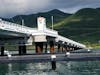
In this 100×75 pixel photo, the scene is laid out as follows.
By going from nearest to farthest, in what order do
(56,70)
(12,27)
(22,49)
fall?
(56,70), (12,27), (22,49)

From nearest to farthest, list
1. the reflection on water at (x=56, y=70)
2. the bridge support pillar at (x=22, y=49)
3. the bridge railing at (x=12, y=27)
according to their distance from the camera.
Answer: the reflection on water at (x=56, y=70) < the bridge railing at (x=12, y=27) < the bridge support pillar at (x=22, y=49)

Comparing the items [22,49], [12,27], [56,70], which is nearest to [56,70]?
[56,70]

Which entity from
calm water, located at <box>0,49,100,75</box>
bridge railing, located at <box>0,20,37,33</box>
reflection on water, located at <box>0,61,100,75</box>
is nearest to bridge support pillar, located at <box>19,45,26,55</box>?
bridge railing, located at <box>0,20,37,33</box>

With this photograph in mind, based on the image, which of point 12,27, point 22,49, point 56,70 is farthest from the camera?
point 22,49

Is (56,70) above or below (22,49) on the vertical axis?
below

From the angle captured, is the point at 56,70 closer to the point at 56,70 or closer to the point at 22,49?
the point at 56,70

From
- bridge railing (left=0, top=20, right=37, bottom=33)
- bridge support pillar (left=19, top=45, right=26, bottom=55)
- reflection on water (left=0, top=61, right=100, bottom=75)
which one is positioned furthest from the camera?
bridge support pillar (left=19, top=45, right=26, bottom=55)

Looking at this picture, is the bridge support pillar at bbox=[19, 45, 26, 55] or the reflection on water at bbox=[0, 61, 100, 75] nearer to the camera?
the reflection on water at bbox=[0, 61, 100, 75]

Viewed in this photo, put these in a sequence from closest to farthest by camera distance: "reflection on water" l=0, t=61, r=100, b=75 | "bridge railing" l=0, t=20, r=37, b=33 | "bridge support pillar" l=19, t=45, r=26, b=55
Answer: "reflection on water" l=0, t=61, r=100, b=75, "bridge railing" l=0, t=20, r=37, b=33, "bridge support pillar" l=19, t=45, r=26, b=55

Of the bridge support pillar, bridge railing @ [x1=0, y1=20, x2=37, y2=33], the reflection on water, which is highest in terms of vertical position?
bridge railing @ [x1=0, y1=20, x2=37, y2=33]

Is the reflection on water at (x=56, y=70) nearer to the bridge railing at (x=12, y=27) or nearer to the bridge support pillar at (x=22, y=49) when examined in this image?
the bridge railing at (x=12, y=27)

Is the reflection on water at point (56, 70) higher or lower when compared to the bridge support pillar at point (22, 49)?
lower

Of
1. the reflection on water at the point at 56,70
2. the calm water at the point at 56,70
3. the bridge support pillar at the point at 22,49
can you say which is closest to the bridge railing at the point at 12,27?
the calm water at the point at 56,70

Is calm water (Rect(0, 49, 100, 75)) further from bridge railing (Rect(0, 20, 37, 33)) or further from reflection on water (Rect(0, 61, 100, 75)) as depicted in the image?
bridge railing (Rect(0, 20, 37, 33))
